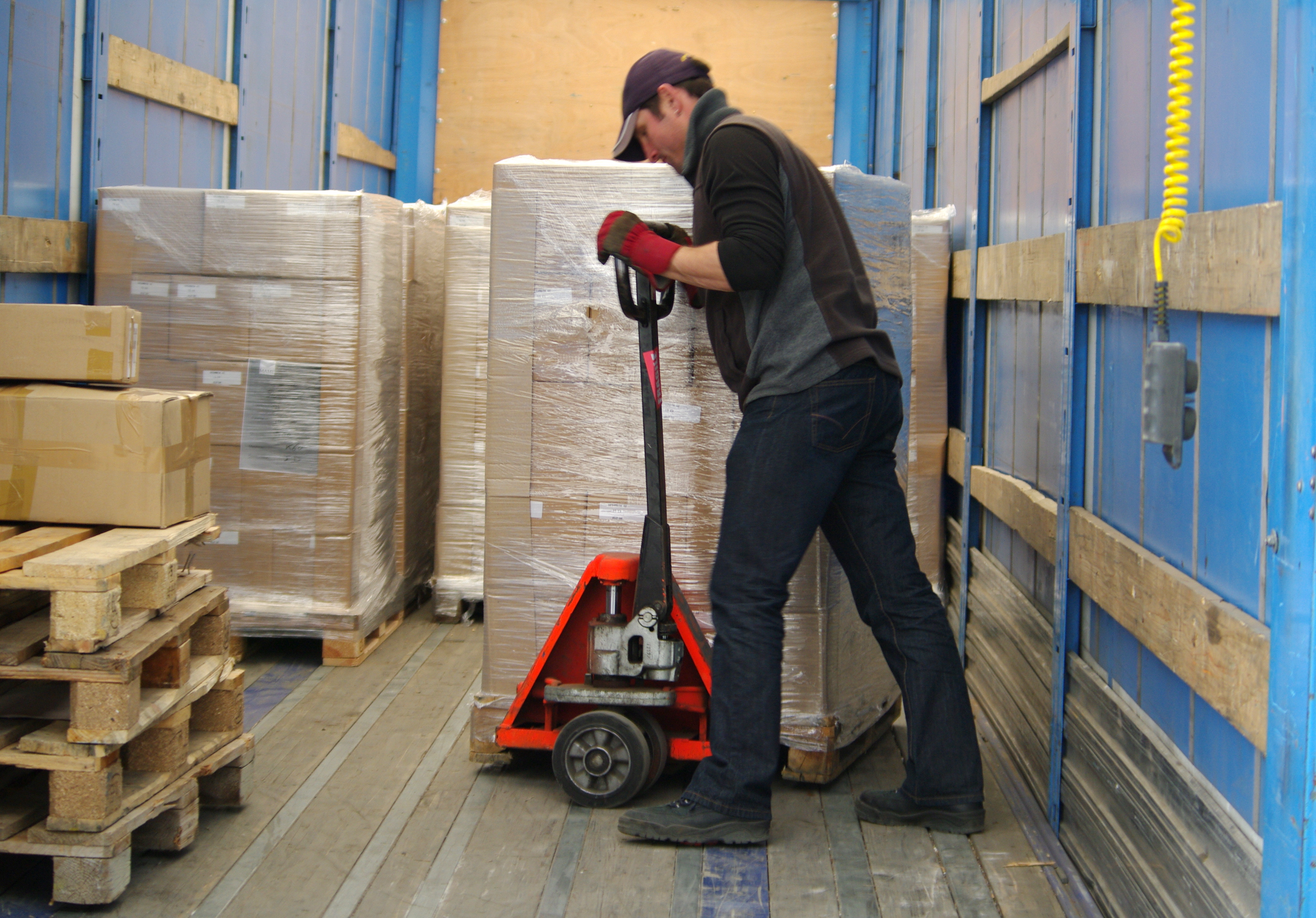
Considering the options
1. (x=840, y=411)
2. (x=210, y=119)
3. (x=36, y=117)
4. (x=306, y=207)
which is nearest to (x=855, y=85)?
(x=210, y=119)

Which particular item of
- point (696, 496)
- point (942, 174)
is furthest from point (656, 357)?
point (942, 174)

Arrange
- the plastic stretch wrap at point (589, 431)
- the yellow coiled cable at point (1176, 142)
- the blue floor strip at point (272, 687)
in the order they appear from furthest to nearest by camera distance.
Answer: the blue floor strip at point (272, 687) → the plastic stretch wrap at point (589, 431) → the yellow coiled cable at point (1176, 142)

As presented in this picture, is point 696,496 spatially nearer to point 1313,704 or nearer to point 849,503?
point 849,503

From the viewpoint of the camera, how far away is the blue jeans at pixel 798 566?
2859 millimetres

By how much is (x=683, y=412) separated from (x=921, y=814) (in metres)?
1.25

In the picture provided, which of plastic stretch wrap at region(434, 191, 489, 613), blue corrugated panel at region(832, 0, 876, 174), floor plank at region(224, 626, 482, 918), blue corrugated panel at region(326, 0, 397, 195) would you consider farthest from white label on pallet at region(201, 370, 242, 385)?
blue corrugated panel at region(832, 0, 876, 174)

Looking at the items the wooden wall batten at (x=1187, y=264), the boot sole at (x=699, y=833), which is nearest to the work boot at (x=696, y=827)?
the boot sole at (x=699, y=833)

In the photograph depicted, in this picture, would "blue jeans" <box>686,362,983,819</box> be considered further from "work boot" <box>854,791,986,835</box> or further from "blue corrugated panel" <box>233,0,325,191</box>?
"blue corrugated panel" <box>233,0,325,191</box>

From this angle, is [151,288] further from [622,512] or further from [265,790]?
[622,512]

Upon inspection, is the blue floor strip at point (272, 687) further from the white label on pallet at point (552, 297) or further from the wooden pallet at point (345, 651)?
the white label on pallet at point (552, 297)

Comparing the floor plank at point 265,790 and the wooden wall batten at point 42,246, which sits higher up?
the wooden wall batten at point 42,246

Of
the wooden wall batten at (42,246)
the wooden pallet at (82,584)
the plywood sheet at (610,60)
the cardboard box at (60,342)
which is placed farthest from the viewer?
the plywood sheet at (610,60)

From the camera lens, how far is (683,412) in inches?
131

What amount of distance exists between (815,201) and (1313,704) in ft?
5.64
